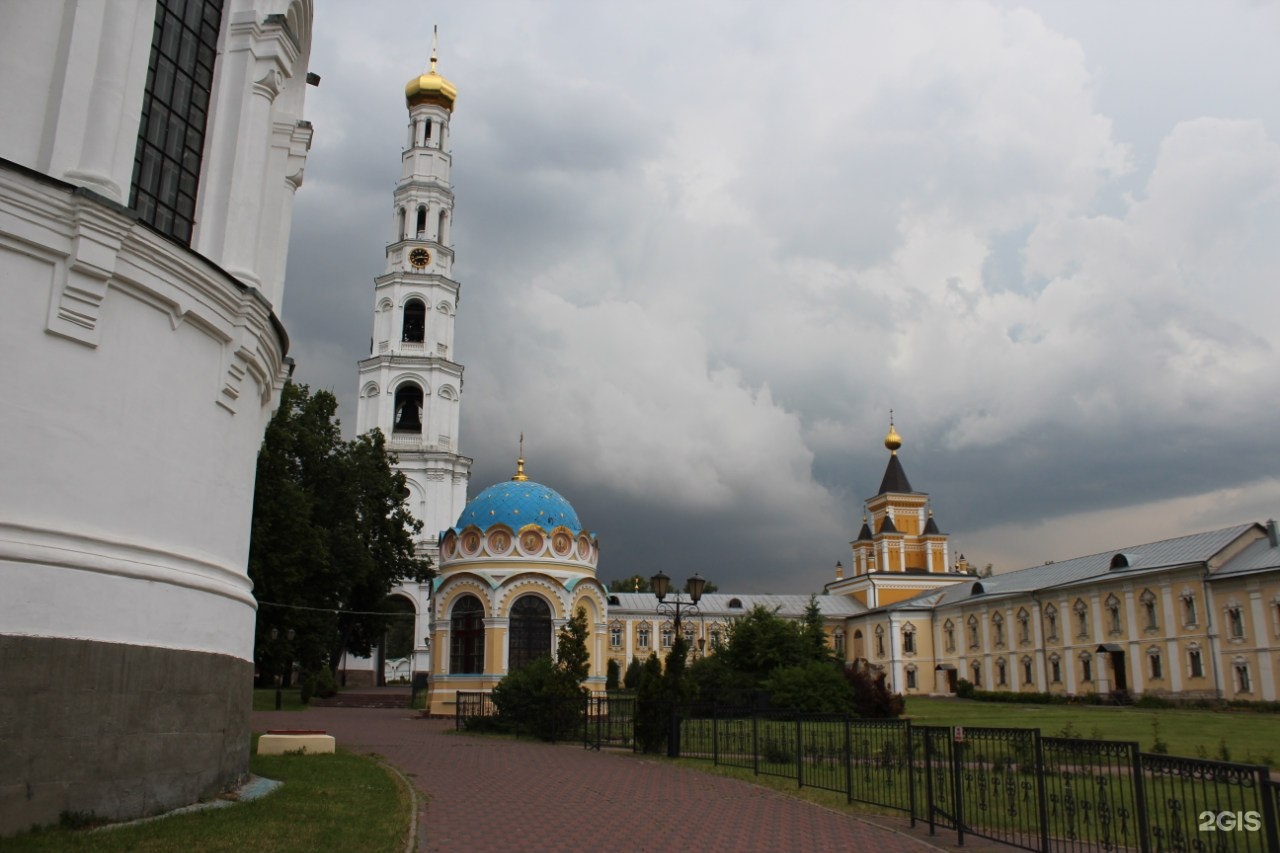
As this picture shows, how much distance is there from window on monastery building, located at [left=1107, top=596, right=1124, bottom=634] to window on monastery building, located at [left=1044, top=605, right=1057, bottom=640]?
4504 mm

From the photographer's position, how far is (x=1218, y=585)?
148 ft

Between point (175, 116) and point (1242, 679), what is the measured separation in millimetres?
46556

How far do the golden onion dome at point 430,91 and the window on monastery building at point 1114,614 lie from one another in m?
50.2

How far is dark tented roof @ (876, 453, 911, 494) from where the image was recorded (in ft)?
281

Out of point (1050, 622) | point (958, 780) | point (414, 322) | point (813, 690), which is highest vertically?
point (414, 322)

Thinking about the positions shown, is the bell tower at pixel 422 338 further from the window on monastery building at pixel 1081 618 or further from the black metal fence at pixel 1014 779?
the black metal fence at pixel 1014 779

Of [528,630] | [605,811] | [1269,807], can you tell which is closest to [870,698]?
[528,630]

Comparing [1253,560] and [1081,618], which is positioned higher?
[1253,560]

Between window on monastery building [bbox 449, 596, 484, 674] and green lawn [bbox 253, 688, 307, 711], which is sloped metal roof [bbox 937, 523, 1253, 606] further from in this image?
green lawn [bbox 253, 688, 307, 711]

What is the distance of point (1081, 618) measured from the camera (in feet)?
178

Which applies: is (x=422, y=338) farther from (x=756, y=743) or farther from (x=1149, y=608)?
(x=756, y=743)

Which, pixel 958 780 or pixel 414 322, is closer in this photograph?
pixel 958 780

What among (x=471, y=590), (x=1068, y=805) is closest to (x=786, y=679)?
(x=471, y=590)

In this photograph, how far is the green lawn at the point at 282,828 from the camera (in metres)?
8.48
